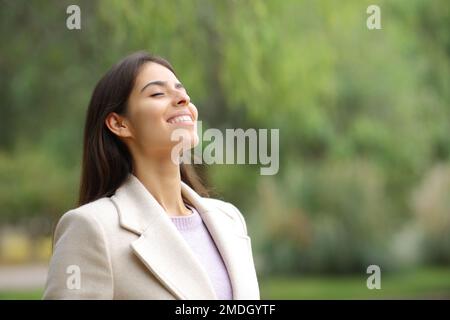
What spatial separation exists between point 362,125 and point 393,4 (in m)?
2.33

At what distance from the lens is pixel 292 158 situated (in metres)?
13.5

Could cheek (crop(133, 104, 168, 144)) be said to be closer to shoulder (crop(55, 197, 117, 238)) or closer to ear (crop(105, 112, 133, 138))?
ear (crop(105, 112, 133, 138))

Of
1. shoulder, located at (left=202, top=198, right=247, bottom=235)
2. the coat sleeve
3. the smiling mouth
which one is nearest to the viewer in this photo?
the coat sleeve

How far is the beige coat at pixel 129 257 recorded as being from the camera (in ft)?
7.10

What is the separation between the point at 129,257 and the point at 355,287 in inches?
381

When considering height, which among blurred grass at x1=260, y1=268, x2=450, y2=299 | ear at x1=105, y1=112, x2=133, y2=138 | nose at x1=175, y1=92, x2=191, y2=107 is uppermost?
nose at x1=175, y1=92, x2=191, y2=107

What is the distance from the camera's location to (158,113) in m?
2.41

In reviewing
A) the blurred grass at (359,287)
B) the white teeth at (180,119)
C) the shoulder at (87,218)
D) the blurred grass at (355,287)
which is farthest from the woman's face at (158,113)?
the blurred grass at (359,287)

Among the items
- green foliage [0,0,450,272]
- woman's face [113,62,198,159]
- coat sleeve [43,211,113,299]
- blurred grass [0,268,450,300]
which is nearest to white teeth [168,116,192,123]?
woman's face [113,62,198,159]

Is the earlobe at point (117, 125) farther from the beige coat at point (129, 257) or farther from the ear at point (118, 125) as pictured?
the beige coat at point (129, 257)

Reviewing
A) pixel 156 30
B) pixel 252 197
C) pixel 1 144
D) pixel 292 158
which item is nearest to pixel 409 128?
pixel 292 158

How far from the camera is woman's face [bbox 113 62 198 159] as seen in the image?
2.40 m

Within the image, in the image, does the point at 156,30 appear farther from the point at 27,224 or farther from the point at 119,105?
the point at 27,224

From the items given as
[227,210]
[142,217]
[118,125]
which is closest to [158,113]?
[118,125]
